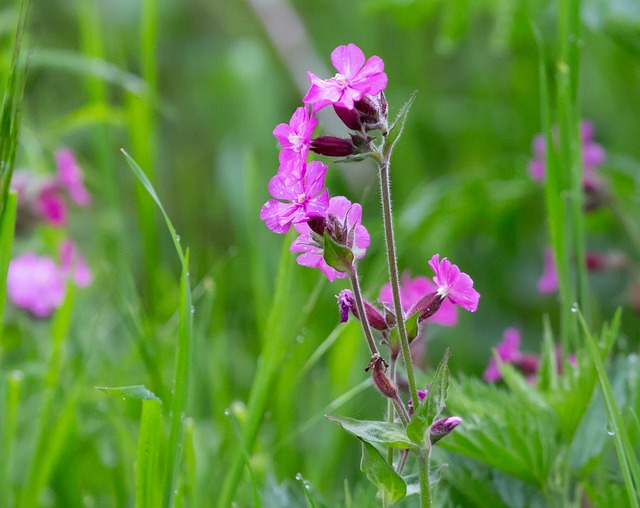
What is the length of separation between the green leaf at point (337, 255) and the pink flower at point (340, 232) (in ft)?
0.04

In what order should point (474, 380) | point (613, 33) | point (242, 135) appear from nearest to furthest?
1. point (474, 380)
2. point (613, 33)
3. point (242, 135)

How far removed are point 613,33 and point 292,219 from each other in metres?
0.87

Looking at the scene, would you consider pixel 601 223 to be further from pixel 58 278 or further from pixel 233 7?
pixel 233 7

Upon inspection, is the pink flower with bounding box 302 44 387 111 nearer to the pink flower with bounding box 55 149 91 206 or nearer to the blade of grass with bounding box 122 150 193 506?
the blade of grass with bounding box 122 150 193 506

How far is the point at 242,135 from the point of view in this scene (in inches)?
92.1

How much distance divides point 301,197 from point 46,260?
109 cm

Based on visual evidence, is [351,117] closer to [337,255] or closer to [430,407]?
[337,255]

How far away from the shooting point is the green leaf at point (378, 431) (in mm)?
581

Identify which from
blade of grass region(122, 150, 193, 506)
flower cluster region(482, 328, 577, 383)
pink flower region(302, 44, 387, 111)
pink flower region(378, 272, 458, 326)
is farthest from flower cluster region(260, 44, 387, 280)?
flower cluster region(482, 328, 577, 383)

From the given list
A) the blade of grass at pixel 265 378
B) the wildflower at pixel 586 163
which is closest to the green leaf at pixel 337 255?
the blade of grass at pixel 265 378

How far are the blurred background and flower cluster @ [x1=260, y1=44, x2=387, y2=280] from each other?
8.0 inches

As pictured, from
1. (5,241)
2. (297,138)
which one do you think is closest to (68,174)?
(5,241)

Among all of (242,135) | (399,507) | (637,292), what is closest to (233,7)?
(242,135)

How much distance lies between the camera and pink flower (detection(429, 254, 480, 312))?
0.62 metres
